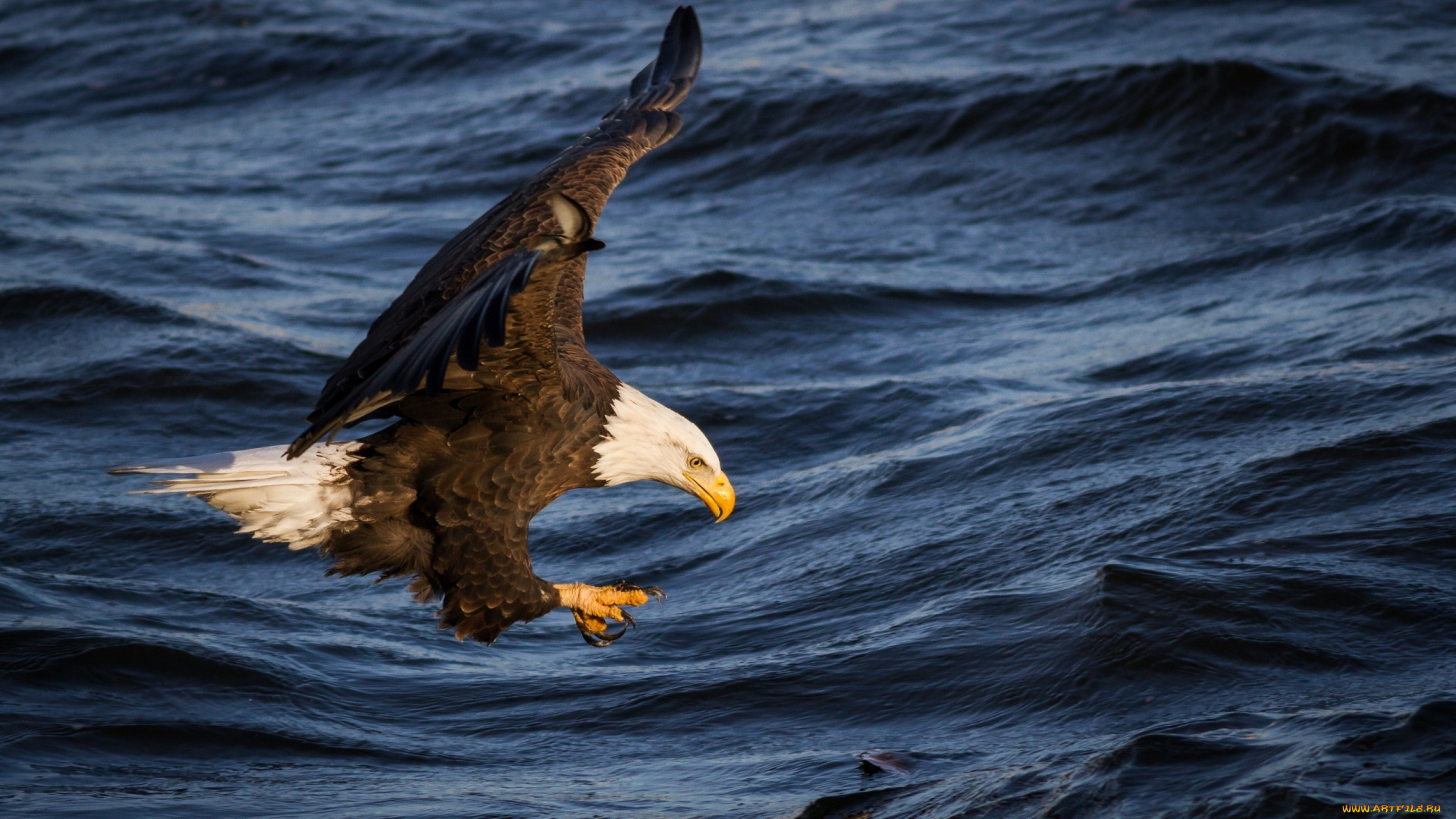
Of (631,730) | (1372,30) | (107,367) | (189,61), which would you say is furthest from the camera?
(189,61)

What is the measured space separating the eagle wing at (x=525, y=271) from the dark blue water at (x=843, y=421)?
1.08 m

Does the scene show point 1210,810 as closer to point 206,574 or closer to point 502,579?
point 502,579

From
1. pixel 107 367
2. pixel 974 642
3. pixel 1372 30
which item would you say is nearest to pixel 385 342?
pixel 974 642

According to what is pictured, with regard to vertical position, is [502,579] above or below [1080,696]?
above

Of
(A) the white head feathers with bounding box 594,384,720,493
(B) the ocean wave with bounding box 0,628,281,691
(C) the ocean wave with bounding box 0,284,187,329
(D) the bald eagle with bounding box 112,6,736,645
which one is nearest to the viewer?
(D) the bald eagle with bounding box 112,6,736,645

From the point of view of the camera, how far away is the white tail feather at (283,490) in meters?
3.80

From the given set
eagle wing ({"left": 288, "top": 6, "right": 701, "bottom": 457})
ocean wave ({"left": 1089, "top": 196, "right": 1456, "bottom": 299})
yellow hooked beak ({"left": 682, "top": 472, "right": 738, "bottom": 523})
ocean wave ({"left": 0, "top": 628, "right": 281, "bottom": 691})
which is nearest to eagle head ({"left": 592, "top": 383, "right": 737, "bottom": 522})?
yellow hooked beak ({"left": 682, "top": 472, "right": 738, "bottom": 523})

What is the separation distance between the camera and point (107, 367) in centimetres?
723

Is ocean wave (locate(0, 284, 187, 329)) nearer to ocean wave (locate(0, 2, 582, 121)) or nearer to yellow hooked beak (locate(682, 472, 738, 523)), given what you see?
yellow hooked beak (locate(682, 472, 738, 523))

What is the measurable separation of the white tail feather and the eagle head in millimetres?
676

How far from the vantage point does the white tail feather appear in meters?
3.80

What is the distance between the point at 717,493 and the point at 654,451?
25cm

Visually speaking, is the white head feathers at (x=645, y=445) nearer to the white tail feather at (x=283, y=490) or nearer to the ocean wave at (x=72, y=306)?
the white tail feather at (x=283, y=490)

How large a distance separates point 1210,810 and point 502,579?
1.86m
